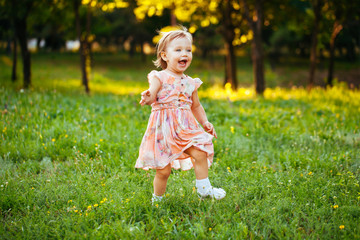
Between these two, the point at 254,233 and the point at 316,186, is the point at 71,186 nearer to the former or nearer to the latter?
the point at 254,233

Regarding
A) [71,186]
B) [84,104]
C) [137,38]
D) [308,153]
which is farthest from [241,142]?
[137,38]

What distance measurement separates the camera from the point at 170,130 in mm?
2973

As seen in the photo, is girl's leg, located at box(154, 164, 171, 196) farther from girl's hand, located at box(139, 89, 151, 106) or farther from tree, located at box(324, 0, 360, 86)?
tree, located at box(324, 0, 360, 86)

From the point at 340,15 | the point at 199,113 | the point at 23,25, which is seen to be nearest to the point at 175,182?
the point at 199,113

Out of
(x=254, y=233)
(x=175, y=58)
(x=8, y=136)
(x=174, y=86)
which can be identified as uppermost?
(x=175, y=58)

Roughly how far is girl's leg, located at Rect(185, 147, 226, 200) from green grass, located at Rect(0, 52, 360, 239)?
108 millimetres

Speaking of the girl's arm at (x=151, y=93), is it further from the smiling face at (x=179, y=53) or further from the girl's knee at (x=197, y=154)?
the girl's knee at (x=197, y=154)

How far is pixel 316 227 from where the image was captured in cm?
275

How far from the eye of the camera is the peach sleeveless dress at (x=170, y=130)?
2.94 meters

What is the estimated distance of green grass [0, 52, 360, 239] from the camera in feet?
9.15

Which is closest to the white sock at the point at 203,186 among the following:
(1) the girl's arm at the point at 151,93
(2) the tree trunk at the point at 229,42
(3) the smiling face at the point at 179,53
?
(1) the girl's arm at the point at 151,93

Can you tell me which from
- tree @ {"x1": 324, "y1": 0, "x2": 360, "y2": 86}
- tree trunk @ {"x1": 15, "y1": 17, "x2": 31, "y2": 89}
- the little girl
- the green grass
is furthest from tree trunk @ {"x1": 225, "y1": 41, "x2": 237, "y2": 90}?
the little girl

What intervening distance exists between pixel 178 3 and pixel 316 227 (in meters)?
9.78

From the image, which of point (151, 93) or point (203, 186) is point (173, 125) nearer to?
point (151, 93)
